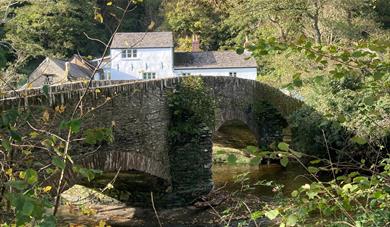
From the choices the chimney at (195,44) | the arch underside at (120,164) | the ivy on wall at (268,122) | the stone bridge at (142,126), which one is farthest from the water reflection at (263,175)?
the chimney at (195,44)

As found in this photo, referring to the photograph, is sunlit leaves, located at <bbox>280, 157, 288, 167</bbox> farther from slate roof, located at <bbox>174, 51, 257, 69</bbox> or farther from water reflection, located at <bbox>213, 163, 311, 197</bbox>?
slate roof, located at <bbox>174, 51, 257, 69</bbox>

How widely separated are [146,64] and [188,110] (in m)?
27.7

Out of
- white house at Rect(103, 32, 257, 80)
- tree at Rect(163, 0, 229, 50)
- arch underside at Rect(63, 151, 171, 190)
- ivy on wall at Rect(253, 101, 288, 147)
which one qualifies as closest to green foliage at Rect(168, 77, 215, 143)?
arch underside at Rect(63, 151, 171, 190)

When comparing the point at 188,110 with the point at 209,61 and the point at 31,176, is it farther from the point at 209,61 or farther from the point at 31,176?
the point at 209,61

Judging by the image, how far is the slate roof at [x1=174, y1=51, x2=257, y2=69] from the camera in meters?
39.5

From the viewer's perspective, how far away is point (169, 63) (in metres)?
39.5

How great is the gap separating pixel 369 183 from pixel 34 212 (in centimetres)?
213

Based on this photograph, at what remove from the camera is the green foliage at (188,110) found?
1259cm

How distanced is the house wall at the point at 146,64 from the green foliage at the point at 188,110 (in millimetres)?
26330

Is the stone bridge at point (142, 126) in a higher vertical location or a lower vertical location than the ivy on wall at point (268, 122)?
higher

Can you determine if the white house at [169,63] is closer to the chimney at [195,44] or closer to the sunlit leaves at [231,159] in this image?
the chimney at [195,44]

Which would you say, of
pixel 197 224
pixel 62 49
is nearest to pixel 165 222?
pixel 197 224

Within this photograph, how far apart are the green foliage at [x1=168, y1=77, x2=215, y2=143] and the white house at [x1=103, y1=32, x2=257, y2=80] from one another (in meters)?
26.2

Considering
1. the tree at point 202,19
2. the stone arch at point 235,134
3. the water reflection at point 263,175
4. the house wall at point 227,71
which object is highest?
the tree at point 202,19
